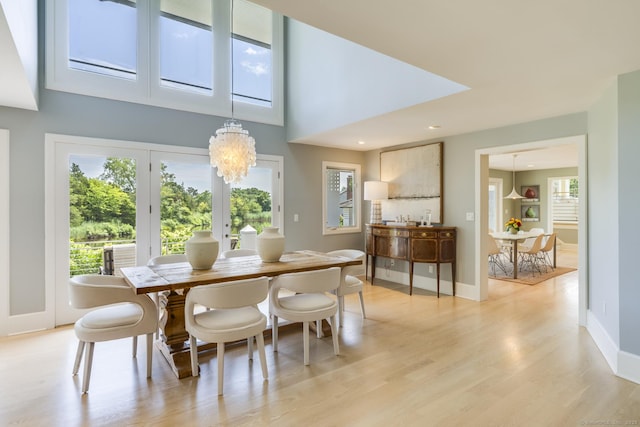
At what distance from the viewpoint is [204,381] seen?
8.46 feet

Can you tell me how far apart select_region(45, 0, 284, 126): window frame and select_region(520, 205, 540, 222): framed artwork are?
347 inches

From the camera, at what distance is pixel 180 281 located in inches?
101

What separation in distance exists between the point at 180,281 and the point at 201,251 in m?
0.48

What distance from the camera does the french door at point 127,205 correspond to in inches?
153

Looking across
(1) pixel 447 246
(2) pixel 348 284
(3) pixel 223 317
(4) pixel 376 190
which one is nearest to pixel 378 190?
(4) pixel 376 190

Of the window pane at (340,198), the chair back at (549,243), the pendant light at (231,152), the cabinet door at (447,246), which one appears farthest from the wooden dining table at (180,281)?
the chair back at (549,243)

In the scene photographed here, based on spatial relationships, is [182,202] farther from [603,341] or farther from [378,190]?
[603,341]

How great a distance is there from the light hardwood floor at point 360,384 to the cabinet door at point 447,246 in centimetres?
132

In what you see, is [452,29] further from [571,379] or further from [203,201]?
[203,201]

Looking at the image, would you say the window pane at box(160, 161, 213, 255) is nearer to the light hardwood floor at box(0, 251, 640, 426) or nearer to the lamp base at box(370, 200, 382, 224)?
the light hardwood floor at box(0, 251, 640, 426)

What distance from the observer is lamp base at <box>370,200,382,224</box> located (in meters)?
6.12

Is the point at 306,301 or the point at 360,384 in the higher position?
the point at 306,301

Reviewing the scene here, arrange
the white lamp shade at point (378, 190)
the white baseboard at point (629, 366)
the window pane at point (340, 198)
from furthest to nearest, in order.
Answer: the window pane at point (340, 198) < the white lamp shade at point (378, 190) < the white baseboard at point (629, 366)

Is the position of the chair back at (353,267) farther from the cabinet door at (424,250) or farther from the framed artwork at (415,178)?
the framed artwork at (415,178)
